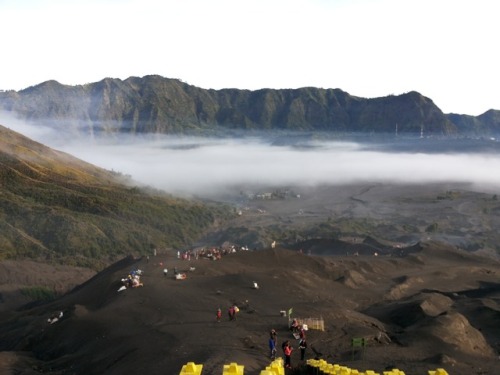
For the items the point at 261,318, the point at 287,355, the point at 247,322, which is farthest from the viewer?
the point at 261,318

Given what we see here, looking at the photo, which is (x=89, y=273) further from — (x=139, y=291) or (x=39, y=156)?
(x=39, y=156)

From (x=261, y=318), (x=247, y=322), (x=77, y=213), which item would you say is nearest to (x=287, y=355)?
(x=247, y=322)

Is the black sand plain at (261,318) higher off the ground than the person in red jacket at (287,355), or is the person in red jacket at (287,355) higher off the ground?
the person in red jacket at (287,355)

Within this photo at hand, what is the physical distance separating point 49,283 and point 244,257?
34.7 m

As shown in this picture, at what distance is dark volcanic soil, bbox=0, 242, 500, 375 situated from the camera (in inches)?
1161

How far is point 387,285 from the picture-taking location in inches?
2282

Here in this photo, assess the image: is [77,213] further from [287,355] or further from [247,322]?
[287,355]

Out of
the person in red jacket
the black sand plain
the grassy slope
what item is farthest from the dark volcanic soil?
the grassy slope

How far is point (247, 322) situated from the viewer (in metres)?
34.5

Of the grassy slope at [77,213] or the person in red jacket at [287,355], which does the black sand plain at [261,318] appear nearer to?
the person in red jacket at [287,355]

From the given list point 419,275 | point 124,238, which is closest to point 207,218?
point 124,238

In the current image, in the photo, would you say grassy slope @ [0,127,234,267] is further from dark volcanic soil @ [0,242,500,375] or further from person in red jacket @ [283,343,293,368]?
person in red jacket @ [283,343,293,368]

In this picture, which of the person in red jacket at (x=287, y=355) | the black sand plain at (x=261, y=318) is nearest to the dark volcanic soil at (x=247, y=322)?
the black sand plain at (x=261, y=318)

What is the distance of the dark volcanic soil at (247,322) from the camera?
1161 inches
